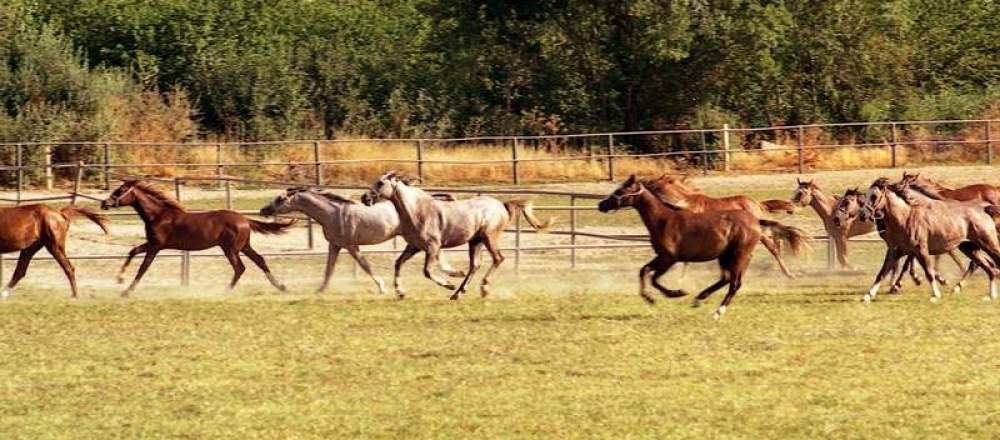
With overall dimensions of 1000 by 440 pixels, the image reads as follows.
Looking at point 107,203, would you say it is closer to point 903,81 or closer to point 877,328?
point 877,328

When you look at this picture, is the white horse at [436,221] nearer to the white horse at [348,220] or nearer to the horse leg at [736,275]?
the white horse at [348,220]

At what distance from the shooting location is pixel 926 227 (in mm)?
20938

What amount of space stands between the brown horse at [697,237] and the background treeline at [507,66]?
22480mm

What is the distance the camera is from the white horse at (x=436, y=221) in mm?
21797

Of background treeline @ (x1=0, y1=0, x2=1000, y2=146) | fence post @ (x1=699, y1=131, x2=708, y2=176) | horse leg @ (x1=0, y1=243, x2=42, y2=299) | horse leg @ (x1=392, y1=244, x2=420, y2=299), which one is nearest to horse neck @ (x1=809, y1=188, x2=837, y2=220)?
horse leg @ (x1=392, y1=244, x2=420, y2=299)

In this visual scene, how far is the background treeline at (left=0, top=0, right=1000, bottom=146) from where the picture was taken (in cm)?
4244

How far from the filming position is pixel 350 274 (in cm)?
2584

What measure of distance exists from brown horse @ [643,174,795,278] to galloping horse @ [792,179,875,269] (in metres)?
0.74

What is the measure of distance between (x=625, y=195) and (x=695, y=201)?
6.85 ft

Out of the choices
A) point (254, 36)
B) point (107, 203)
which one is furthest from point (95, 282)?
point (254, 36)

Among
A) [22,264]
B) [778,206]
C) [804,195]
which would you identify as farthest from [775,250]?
[22,264]

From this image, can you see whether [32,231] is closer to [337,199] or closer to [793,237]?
[337,199]

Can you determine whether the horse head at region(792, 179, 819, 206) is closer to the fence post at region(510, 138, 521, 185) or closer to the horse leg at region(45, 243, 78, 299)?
the horse leg at region(45, 243, 78, 299)

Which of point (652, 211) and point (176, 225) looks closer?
point (652, 211)
